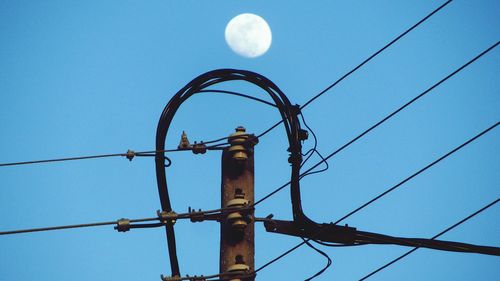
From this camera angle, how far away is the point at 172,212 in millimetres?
7812

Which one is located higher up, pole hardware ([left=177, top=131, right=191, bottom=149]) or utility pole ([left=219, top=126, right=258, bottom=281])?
pole hardware ([left=177, top=131, right=191, bottom=149])

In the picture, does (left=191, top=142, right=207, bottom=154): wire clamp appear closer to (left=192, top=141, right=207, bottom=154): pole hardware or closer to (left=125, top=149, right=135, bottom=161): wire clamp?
(left=192, top=141, right=207, bottom=154): pole hardware

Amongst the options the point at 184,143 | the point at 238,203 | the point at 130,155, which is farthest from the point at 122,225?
the point at 238,203

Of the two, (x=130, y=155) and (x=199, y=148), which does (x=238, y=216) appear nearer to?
(x=199, y=148)

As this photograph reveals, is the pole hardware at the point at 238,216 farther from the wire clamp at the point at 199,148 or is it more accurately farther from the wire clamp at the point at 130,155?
the wire clamp at the point at 130,155

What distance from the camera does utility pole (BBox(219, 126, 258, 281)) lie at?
7281 mm

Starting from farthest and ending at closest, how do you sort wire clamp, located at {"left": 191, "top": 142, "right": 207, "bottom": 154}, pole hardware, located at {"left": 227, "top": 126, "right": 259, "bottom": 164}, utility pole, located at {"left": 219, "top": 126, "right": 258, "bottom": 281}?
wire clamp, located at {"left": 191, "top": 142, "right": 207, "bottom": 154} < pole hardware, located at {"left": 227, "top": 126, "right": 259, "bottom": 164} < utility pole, located at {"left": 219, "top": 126, "right": 258, "bottom": 281}

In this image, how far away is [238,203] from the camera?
7.43 metres

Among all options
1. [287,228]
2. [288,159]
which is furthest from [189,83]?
[287,228]

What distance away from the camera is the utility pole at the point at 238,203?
7.28 meters

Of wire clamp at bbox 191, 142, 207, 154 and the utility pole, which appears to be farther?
wire clamp at bbox 191, 142, 207, 154

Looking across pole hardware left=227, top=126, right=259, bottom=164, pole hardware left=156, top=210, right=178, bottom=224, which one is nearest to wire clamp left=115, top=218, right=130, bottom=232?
pole hardware left=156, top=210, right=178, bottom=224

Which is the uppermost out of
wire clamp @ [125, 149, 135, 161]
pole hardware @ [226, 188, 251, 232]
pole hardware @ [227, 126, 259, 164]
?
wire clamp @ [125, 149, 135, 161]

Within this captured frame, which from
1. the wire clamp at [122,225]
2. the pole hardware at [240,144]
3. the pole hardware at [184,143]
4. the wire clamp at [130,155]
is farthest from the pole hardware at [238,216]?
the wire clamp at [130,155]
